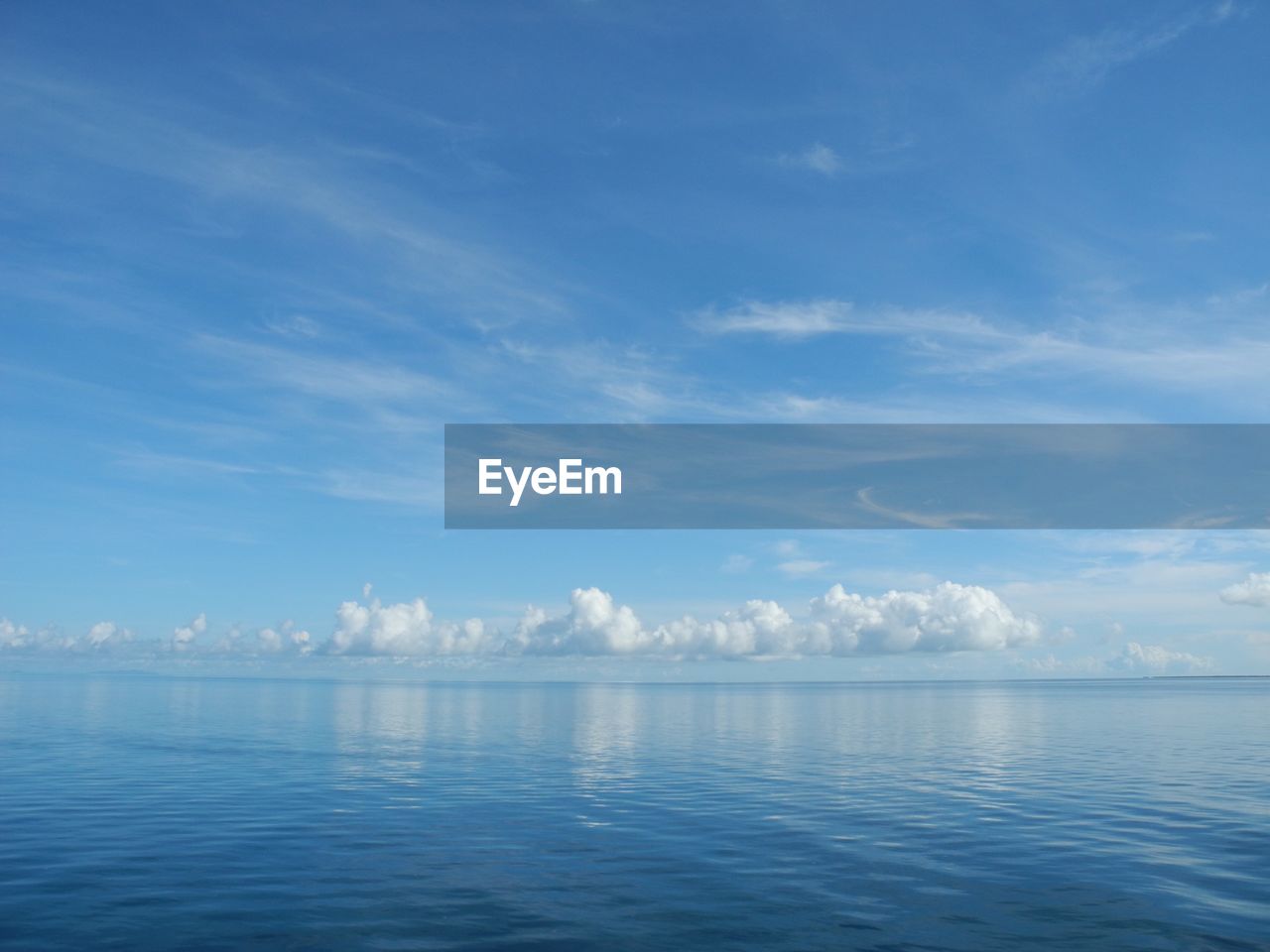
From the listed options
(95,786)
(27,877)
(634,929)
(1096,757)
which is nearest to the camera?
(634,929)

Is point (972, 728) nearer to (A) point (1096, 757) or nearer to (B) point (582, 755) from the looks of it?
(A) point (1096, 757)

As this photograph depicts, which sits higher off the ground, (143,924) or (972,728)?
(143,924)

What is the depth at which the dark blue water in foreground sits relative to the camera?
25562 millimetres

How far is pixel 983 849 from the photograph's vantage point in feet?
119

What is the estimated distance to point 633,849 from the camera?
36.7 meters

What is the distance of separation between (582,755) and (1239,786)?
47.1m

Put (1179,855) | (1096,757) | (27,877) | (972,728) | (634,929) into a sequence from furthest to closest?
(972,728) → (1096,757) → (1179,855) → (27,877) → (634,929)

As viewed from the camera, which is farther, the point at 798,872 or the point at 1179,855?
the point at 1179,855

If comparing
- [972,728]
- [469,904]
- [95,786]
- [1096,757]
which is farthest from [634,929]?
[972,728]

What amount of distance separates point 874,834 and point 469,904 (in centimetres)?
1940

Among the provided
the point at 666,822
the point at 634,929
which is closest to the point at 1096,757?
the point at 666,822

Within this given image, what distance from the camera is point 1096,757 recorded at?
73750 millimetres

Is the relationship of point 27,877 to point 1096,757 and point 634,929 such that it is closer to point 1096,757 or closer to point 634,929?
point 634,929

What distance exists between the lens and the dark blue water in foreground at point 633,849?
25.6m
